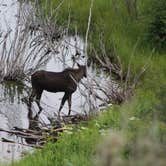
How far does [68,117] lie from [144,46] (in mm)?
4406

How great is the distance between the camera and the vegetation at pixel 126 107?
4.40 ft

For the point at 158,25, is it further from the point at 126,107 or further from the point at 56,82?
the point at 126,107

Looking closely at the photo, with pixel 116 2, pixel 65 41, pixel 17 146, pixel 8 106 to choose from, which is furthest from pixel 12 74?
pixel 116 2

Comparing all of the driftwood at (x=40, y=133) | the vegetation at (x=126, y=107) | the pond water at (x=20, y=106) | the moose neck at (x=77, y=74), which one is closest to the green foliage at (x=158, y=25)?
the vegetation at (x=126, y=107)

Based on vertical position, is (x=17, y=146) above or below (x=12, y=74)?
below

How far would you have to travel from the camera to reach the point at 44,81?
9648 mm

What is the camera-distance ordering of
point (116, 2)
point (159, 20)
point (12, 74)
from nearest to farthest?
point (12, 74) < point (159, 20) < point (116, 2)

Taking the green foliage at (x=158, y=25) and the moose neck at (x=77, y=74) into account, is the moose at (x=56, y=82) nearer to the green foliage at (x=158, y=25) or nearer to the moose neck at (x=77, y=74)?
the moose neck at (x=77, y=74)

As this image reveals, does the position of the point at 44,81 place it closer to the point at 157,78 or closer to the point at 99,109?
the point at 99,109

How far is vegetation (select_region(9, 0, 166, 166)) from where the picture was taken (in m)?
1.34

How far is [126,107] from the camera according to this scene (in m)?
1.69

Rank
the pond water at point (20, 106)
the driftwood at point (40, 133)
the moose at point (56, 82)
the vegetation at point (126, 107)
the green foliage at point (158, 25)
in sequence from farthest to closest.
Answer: the green foliage at point (158, 25), the moose at point (56, 82), the pond water at point (20, 106), the driftwood at point (40, 133), the vegetation at point (126, 107)

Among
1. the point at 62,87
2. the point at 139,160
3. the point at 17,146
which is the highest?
the point at 139,160

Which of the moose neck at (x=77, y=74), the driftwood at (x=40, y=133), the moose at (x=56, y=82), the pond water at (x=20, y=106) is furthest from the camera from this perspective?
the moose neck at (x=77, y=74)
